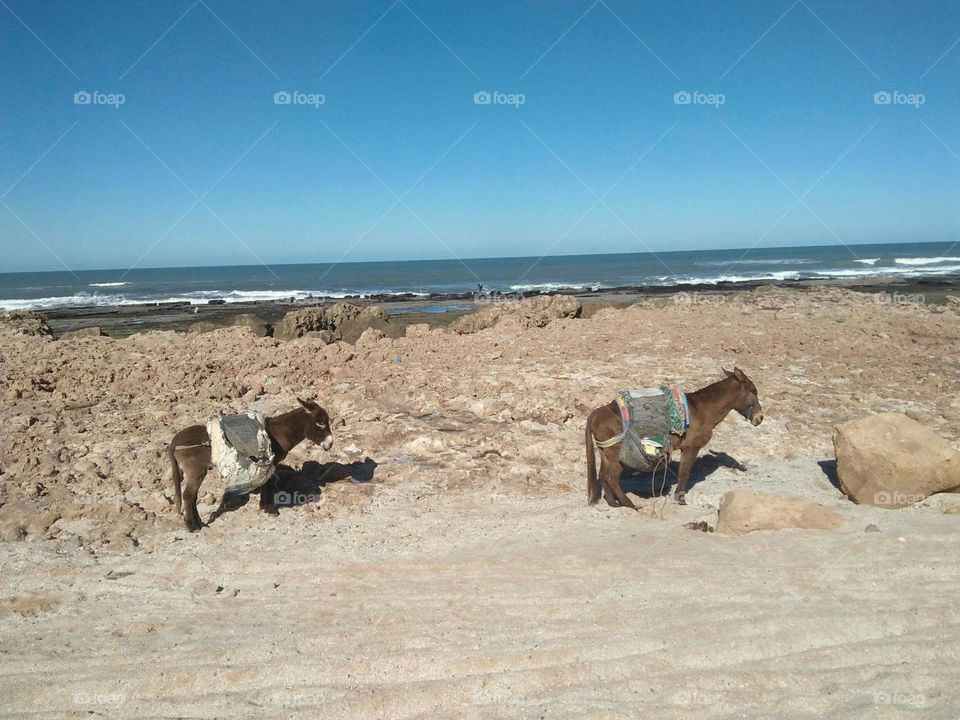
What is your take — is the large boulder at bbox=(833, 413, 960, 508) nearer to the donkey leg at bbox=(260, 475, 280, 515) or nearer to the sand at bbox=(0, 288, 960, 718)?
the sand at bbox=(0, 288, 960, 718)

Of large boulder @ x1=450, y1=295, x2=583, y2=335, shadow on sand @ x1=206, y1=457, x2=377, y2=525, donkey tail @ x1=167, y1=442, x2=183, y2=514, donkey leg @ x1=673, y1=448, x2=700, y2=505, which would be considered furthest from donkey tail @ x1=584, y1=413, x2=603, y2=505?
large boulder @ x1=450, y1=295, x2=583, y2=335

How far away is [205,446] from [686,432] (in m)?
5.12

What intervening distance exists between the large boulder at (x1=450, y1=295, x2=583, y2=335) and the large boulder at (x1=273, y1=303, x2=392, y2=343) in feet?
10.5

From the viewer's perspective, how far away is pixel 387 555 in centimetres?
642

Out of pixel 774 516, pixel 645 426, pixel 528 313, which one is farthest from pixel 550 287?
pixel 774 516

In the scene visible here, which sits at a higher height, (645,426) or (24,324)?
(24,324)

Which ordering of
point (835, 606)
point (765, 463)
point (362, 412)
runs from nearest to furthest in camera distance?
point (835, 606), point (765, 463), point (362, 412)

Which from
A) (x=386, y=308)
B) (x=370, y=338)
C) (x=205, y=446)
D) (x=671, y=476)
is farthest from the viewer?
(x=386, y=308)

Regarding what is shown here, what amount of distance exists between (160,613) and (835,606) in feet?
16.9

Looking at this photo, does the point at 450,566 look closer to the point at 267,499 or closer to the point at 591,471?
the point at 591,471

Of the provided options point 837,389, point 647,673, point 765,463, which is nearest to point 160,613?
point 647,673

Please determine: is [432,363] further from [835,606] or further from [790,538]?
[835,606]

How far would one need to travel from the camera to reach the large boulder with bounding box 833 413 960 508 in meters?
7.23

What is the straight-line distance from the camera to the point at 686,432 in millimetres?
7684
